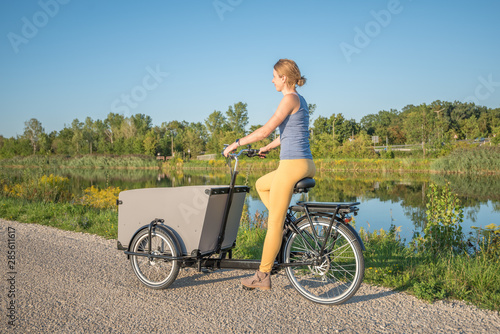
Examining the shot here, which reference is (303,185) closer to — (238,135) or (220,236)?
(220,236)

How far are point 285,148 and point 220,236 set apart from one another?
1.16 metres

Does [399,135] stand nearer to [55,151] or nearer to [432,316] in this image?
[55,151]

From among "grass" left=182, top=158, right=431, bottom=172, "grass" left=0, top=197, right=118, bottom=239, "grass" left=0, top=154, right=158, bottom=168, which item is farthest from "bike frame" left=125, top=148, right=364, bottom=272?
"grass" left=0, top=154, right=158, bottom=168

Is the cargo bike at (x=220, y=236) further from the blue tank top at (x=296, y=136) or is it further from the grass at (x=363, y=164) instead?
the grass at (x=363, y=164)

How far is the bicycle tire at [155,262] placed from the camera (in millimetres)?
→ 3736

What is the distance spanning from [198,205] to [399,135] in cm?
6641

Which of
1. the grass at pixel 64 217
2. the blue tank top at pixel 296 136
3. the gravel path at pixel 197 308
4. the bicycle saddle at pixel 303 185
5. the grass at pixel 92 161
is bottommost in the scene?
the grass at pixel 92 161

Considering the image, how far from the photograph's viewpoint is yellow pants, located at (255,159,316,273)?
3.32 metres

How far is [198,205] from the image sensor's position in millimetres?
3615

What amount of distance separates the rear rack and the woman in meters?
0.17

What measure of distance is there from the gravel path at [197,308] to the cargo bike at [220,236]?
22 cm

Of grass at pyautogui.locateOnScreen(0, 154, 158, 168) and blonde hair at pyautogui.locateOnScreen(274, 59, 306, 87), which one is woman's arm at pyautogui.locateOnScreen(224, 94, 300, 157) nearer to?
blonde hair at pyautogui.locateOnScreen(274, 59, 306, 87)

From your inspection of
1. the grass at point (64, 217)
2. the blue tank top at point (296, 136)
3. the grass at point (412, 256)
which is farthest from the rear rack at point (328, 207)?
the grass at point (64, 217)

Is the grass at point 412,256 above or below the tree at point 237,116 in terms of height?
below
